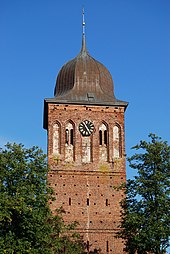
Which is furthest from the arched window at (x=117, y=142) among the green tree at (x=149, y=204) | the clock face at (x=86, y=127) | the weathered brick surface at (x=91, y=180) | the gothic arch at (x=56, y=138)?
the green tree at (x=149, y=204)

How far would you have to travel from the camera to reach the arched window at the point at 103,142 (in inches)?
1641

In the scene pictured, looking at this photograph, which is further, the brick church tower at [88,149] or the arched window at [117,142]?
the arched window at [117,142]

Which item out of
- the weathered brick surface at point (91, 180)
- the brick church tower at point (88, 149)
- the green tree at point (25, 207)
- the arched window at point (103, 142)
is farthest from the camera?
the arched window at point (103, 142)

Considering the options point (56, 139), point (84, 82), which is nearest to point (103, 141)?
point (56, 139)

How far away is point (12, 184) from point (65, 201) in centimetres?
996

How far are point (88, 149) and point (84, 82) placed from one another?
17.5 ft

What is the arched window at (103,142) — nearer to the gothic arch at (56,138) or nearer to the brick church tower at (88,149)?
the brick church tower at (88,149)

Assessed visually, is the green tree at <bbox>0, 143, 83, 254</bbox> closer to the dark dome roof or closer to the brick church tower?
the brick church tower

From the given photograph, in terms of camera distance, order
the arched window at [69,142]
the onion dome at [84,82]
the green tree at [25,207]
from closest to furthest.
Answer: the green tree at [25,207], the arched window at [69,142], the onion dome at [84,82]

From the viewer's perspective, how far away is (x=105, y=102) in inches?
1694

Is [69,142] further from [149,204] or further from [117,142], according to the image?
[149,204]

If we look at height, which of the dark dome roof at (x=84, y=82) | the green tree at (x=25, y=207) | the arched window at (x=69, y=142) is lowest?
the green tree at (x=25, y=207)

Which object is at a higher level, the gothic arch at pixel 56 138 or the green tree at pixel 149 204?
the gothic arch at pixel 56 138

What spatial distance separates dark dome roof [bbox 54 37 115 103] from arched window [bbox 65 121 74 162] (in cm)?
196
